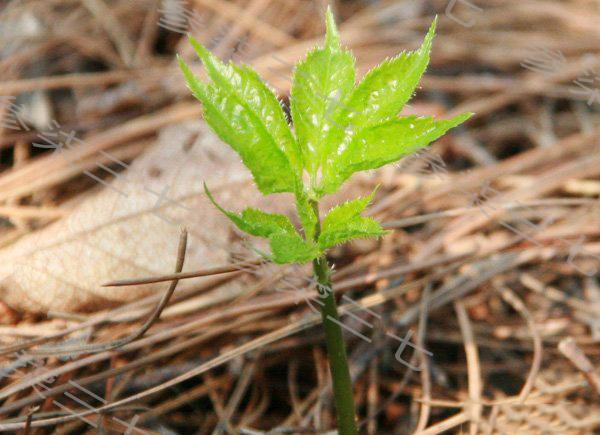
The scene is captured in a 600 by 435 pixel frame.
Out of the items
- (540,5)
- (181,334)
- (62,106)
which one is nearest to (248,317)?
(181,334)

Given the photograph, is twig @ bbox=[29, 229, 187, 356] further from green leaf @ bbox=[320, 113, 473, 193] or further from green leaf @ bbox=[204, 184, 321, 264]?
green leaf @ bbox=[320, 113, 473, 193]

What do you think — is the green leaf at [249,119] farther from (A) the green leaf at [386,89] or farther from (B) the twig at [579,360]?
(B) the twig at [579,360]

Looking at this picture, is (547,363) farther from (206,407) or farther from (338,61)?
(338,61)

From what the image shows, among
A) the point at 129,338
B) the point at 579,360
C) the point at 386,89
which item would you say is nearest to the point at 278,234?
the point at 386,89

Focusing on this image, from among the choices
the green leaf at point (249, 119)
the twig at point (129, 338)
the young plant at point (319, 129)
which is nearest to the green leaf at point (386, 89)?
the young plant at point (319, 129)

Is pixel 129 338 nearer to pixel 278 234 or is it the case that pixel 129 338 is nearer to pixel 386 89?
pixel 278 234

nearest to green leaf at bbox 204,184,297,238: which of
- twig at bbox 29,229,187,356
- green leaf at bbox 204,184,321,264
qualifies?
green leaf at bbox 204,184,321,264
